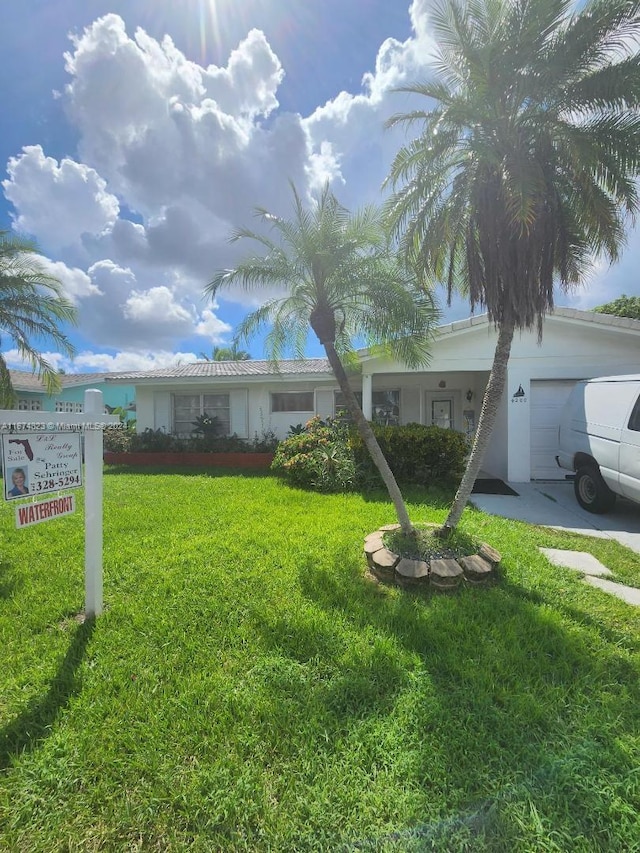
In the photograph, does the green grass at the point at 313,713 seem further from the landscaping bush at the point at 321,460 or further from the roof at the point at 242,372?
the roof at the point at 242,372

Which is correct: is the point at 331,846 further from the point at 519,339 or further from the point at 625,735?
the point at 519,339

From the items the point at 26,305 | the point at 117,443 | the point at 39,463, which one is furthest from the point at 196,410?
the point at 39,463

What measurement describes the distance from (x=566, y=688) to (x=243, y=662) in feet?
7.16

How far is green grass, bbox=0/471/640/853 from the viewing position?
5.25 feet

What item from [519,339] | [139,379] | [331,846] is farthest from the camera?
[139,379]

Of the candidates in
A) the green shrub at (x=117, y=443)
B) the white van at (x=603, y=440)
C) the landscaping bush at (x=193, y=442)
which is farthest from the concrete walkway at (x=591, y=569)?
the green shrub at (x=117, y=443)

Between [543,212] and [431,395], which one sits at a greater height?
[543,212]

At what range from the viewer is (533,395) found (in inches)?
348

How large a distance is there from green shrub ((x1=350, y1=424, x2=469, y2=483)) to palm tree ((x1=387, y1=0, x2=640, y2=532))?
397 centimetres

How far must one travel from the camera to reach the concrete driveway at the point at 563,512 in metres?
5.49

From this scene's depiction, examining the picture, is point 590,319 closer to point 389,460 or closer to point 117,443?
point 389,460

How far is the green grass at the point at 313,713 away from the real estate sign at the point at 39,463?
1.27m

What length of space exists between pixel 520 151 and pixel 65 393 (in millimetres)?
23882

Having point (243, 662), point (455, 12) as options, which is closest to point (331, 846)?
point (243, 662)
